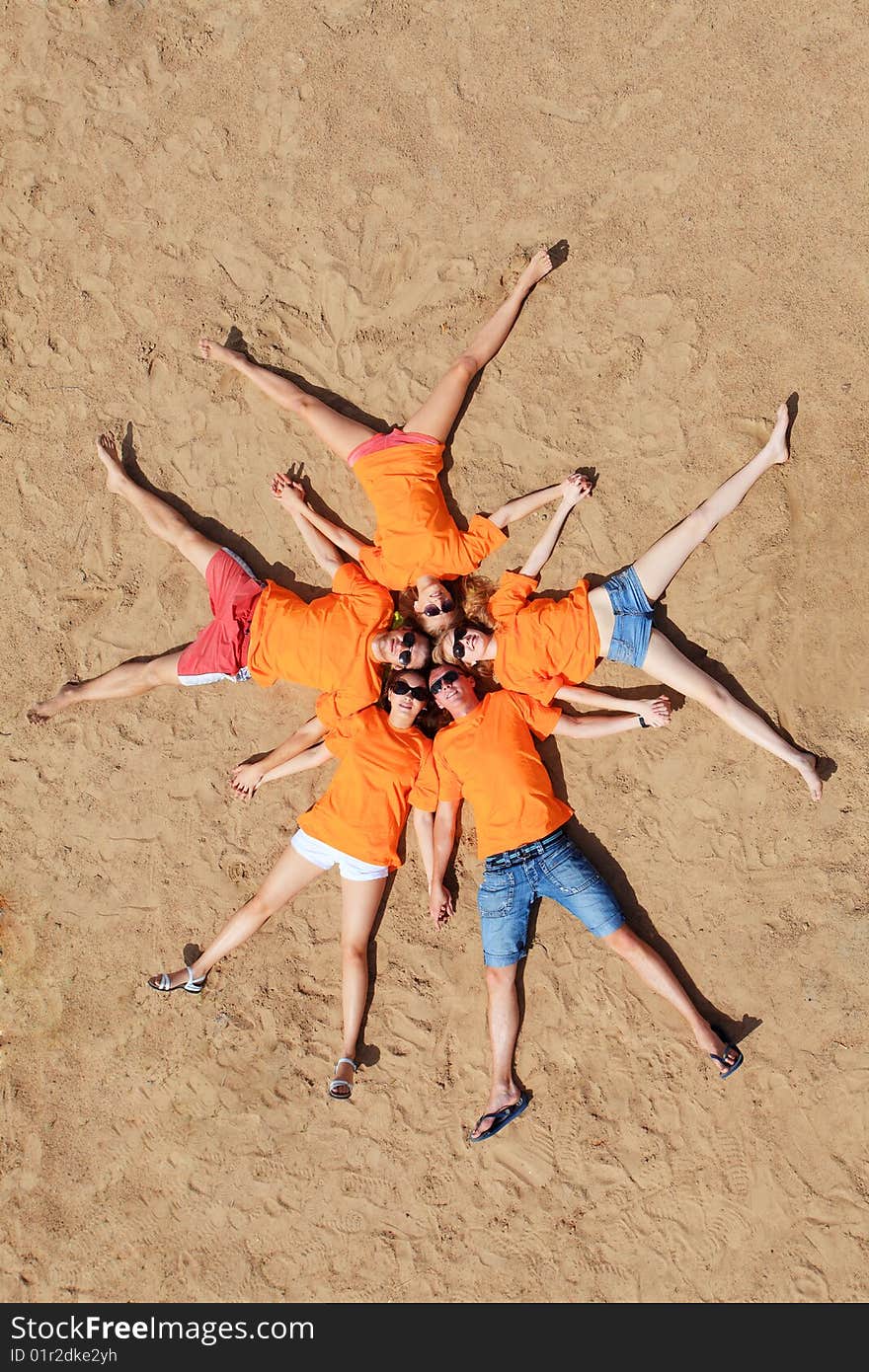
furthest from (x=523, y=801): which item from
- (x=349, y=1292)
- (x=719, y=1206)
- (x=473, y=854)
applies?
(x=349, y=1292)

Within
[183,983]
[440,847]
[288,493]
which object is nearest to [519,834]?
[440,847]

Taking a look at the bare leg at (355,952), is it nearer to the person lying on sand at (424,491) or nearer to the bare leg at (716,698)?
the person lying on sand at (424,491)

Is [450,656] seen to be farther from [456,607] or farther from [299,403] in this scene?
[299,403]

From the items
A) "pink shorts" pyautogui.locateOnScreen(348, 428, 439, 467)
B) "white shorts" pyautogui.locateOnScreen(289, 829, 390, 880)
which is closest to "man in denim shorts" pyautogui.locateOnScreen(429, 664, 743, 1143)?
"white shorts" pyautogui.locateOnScreen(289, 829, 390, 880)

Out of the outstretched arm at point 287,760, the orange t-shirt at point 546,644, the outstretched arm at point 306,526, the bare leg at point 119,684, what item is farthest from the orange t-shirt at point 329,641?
the orange t-shirt at point 546,644

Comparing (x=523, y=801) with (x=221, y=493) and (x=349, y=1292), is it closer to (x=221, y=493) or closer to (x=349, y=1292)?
(x=221, y=493)
